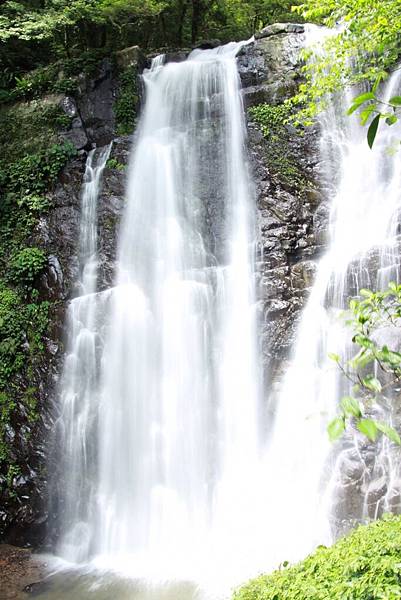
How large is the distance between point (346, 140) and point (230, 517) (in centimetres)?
818

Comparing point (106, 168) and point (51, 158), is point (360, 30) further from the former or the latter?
point (51, 158)

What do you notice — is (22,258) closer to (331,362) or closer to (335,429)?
(331,362)

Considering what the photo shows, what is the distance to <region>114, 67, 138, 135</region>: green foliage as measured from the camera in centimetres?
1205

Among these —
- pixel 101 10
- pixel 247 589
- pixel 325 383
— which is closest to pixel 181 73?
pixel 101 10

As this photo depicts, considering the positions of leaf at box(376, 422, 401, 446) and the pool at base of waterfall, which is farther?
the pool at base of waterfall

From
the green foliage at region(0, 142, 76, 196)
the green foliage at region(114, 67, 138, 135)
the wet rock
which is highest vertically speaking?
the wet rock

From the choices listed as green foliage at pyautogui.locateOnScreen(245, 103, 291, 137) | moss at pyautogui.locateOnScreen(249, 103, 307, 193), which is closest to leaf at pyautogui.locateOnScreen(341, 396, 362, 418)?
moss at pyautogui.locateOnScreen(249, 103, 307, 193)

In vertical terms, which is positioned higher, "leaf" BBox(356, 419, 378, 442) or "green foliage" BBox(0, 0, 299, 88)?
"green foliage" BBox(0, 0, 299, 88)

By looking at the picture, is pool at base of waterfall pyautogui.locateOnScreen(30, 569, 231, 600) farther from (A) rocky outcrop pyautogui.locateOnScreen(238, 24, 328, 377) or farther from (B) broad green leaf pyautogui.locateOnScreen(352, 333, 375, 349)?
(B) broad green leaf pyautogui.locateOnScreen(352, 333, 375, 349)

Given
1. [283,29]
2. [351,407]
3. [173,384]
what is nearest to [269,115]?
[283,29]

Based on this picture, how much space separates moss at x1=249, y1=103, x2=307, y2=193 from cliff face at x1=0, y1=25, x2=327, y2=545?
2 cm

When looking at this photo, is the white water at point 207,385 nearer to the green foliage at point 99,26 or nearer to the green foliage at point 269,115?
the green foliage at point 269,115

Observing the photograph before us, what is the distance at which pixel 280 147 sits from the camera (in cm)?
1080

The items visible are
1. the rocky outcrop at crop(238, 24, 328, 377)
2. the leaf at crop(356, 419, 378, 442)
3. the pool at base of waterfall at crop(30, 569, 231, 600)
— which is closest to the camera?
the leaf at crop(356, 419, 378, 442)
